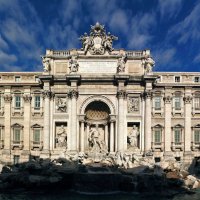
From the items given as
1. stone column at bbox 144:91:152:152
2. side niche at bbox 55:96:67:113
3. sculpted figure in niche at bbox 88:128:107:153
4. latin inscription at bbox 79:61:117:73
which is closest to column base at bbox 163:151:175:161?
stone column at bbox 144:91:152:152

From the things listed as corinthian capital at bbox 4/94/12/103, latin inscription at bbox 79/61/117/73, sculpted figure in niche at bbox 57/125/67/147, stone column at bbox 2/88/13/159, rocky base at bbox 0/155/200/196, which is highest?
latin inscription at bbox 79/61/117/73

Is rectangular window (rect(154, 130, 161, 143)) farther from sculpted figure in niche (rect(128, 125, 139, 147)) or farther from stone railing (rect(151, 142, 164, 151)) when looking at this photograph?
sculpted figure in niche (rect(128, 125, 139, 147))

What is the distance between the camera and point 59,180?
24.9 m

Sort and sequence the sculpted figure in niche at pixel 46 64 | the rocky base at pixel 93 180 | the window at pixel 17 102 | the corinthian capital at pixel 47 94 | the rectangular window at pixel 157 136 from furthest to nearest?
1. the window at pixel 17 102
2. the rectangular window at pixel 157 136
3. the sculpted figure in niche at pixel 46 64
4. the corinthian capital at pixel 47 94
5. the rocky base at pixel 93 180

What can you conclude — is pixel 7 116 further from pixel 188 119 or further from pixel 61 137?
pixel 188 119

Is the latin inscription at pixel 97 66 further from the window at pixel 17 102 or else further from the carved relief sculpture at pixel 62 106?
the window at pixel 17 102

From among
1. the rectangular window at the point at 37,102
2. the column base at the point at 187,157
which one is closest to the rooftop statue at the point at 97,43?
the rectangular window at the point at 37,102

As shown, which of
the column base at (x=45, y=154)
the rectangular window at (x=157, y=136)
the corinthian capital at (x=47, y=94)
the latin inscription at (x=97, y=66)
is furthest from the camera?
the rectangular window at (x=157, y=136)

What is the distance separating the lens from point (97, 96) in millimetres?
34031

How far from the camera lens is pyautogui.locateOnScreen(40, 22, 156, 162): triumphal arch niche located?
111 ft

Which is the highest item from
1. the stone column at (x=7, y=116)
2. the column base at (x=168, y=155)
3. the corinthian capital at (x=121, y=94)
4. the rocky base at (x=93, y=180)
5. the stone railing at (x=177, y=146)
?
the corinthian capital at (x=121, y=94)

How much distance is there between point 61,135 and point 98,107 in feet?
16.5

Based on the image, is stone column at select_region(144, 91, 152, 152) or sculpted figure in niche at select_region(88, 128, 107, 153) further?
sculpted figure in niche at select_region(88, 128, 107, 153)

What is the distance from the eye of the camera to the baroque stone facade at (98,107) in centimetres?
3375
